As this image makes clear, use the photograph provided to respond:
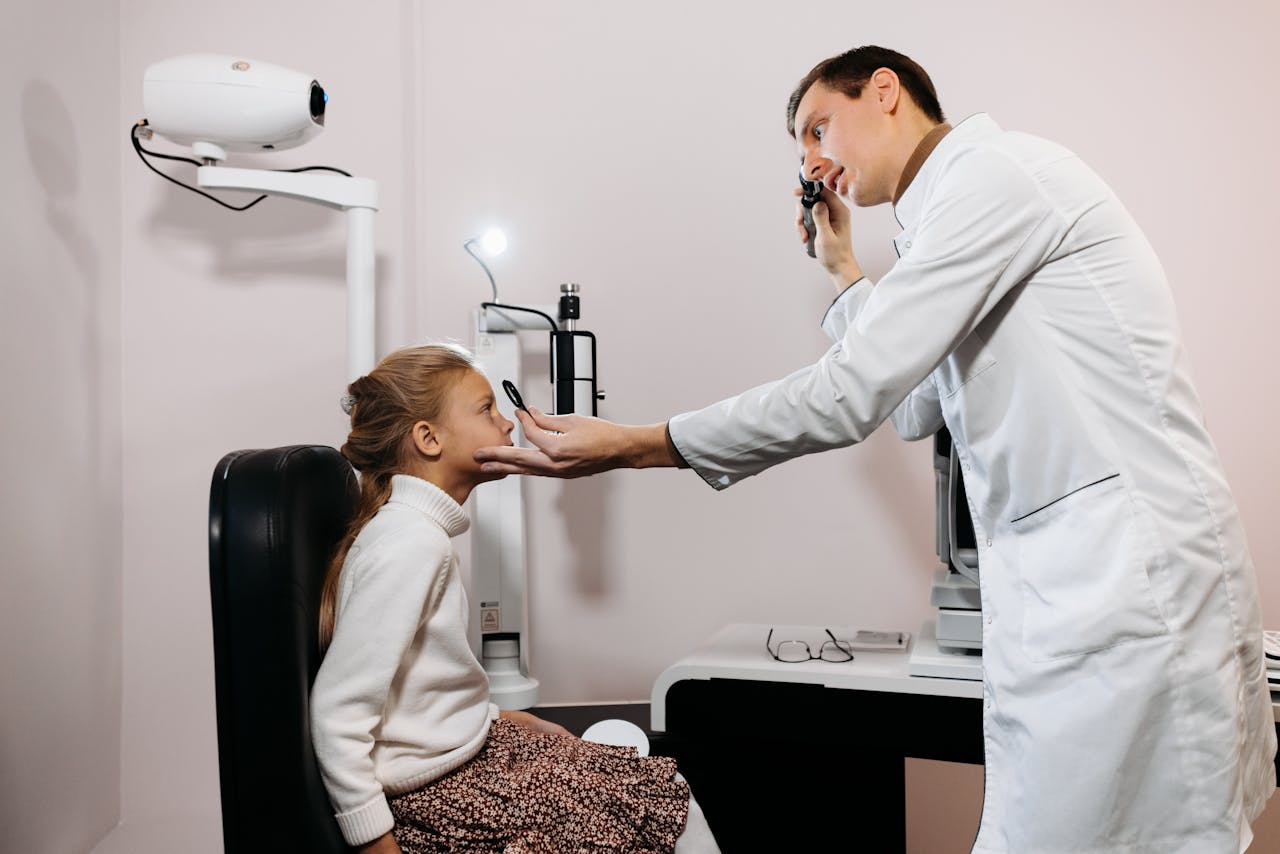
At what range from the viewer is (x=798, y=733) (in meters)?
1.58

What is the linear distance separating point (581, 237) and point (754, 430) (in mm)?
1160

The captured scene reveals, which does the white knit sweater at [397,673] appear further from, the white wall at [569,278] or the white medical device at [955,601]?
the white wall at [569,278]

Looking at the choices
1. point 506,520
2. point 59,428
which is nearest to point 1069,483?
point 506,520

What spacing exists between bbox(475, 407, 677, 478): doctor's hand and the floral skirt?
1.20 feet

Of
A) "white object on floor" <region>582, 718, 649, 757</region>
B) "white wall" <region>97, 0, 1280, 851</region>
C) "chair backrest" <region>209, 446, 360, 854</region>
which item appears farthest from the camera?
"white wall" <region>97, 0, 1280, 851</region>

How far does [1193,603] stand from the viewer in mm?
1025

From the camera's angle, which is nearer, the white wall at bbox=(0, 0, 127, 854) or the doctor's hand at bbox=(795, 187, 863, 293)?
the white wall at bbox=(0, 0, 127, 854)

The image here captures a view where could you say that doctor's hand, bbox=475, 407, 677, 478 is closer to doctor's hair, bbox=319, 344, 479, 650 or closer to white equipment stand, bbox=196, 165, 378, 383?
doctor's hair, bbox=319, 344, 479, 650

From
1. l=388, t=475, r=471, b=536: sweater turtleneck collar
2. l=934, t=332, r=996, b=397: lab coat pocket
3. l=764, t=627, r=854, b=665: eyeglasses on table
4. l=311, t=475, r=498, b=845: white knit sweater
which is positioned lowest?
l=764, t=627, r=854, b=665: eyeglasses on table

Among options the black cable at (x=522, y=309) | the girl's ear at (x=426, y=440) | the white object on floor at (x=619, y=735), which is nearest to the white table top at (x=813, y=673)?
the white object on floor at (x=619, y=735)

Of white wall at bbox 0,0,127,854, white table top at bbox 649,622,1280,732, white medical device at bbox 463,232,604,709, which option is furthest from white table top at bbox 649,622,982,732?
white wall at bbox 0,0,127,854

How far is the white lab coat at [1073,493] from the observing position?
3.37ft

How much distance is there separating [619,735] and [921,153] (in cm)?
96

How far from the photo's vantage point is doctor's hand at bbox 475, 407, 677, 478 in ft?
4.16
